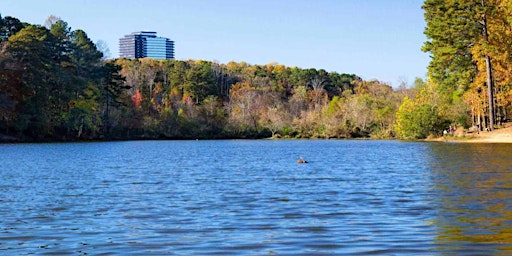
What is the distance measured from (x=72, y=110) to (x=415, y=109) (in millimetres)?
43360

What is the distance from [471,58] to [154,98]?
237ft

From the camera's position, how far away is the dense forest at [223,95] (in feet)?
204

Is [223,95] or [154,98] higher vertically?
[223,95]

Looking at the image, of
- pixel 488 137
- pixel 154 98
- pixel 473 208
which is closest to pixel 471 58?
pixel 488 137

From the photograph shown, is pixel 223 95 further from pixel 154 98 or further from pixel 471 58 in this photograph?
pixel 471 58

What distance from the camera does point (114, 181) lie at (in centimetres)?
2445

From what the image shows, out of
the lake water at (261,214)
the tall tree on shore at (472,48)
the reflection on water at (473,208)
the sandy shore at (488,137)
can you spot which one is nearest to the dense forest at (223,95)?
the tall tree on shore at (472,48)

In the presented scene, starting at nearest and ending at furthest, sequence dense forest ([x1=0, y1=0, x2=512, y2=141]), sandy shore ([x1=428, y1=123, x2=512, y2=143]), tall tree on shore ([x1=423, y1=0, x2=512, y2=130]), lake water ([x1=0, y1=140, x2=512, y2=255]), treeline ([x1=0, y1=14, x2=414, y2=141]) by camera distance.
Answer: lake water ([x1=0, y1=140, x2=512, y2=255])
sandy shore ([x1=428, y1=123, x2=512, y2=143])
tall tree on shore ([x1=423, y1=0, x2=512, y2=130])
dense forest ([x1=0, y1=0, x2=512, y2=141])
treeline ([x1=0, y1=14, x2=414, y2=141])

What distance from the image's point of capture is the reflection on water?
1077cm

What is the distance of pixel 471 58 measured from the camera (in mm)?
65250

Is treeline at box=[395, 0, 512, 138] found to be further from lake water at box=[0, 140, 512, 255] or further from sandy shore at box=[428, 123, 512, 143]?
lake water at box=[0, 140, 512, 255]

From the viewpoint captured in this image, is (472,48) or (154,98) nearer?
(472,48)

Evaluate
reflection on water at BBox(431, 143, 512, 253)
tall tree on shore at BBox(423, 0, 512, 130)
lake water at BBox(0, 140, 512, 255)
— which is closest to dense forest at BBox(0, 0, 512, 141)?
tall tree on shore at BBox(423, 0, 512, 130)

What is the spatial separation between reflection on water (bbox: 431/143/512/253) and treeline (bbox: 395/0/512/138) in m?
34.5
